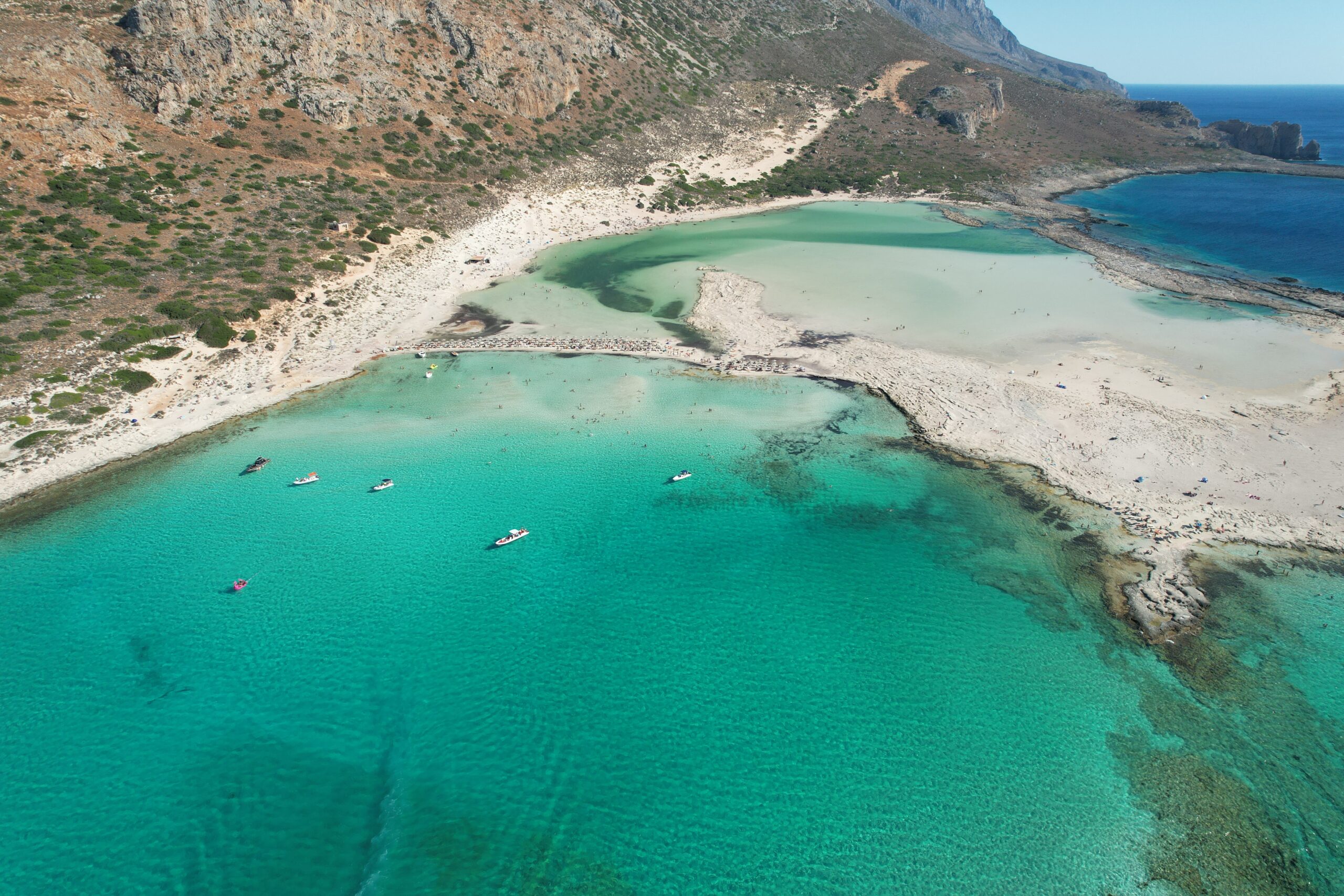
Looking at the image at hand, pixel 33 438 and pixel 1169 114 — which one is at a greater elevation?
pixel 1169 114

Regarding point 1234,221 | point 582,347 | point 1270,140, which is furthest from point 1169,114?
point 582,347

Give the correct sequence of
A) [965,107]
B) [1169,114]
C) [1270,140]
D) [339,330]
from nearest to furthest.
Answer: [339,330] → [965,107] → [1270,140] → [1169,114]

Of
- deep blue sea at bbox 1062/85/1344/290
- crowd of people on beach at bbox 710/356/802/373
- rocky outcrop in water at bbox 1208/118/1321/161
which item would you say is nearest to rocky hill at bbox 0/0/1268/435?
rocky outcrop in water at bbox 1208/118/1321/161

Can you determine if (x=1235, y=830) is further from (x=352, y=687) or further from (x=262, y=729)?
(x=262, y=729)

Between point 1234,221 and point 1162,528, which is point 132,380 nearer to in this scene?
point 1162,528

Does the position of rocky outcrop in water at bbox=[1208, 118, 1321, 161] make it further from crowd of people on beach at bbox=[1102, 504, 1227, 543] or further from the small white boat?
the small white boat

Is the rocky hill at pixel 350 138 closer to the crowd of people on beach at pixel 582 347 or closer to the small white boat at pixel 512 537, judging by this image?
the crowd of people on beach at pixel 582 347
